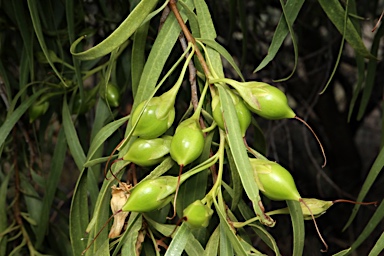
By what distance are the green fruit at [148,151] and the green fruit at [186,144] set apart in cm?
3

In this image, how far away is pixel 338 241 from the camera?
1.99 m

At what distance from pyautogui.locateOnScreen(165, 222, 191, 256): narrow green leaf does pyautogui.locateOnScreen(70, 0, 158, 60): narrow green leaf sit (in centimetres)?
16

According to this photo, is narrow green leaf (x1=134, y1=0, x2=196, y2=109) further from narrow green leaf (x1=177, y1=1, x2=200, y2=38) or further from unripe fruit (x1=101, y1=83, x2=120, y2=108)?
unripe fruit (x1=101, y1=83, x2=120, y2=108)

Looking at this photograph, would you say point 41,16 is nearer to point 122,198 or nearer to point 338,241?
point 122,198

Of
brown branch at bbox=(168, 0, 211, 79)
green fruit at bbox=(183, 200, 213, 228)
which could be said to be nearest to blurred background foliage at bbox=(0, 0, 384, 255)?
brown branch at bbox=(168, 0, 211, 79)

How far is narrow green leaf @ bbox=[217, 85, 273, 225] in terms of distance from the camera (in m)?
0.47

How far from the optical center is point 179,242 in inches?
19.8

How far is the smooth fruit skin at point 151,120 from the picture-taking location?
525mm

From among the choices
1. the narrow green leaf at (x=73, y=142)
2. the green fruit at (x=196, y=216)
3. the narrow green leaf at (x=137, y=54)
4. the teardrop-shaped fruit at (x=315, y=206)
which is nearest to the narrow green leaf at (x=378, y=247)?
the teardrop-shaped fruit at (x=315, y=206)

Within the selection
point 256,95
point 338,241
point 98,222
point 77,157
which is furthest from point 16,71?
point 338,241

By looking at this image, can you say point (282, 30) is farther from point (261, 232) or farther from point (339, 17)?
point (261, 232)

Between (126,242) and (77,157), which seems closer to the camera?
(126,242)

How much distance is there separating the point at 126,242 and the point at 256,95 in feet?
0.58

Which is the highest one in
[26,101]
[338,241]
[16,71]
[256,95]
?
[256,95]
